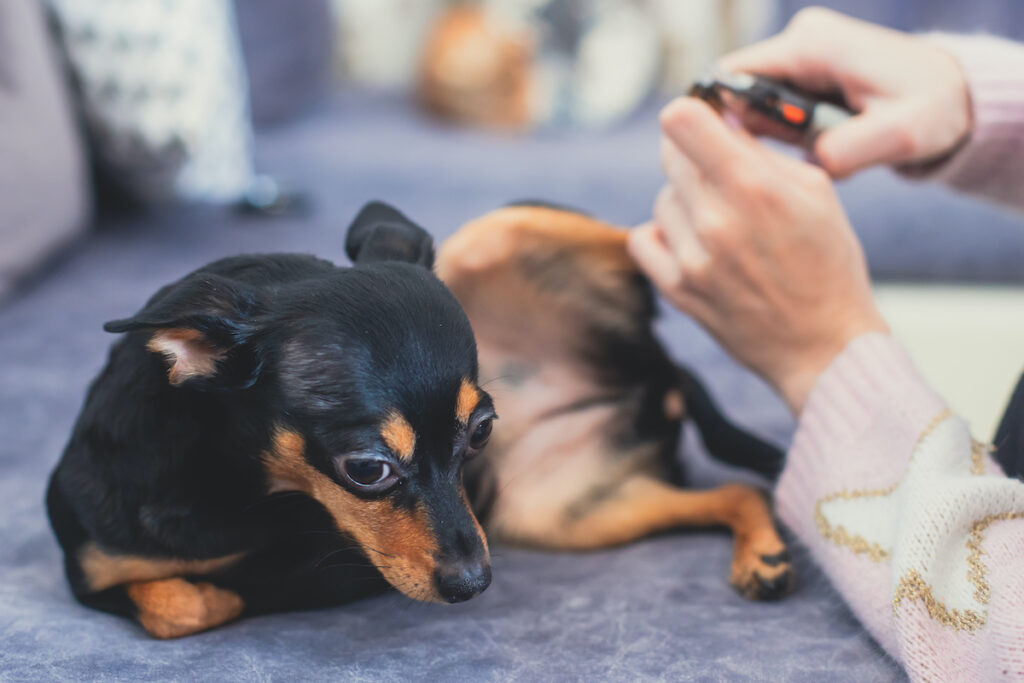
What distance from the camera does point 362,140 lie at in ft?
8.23

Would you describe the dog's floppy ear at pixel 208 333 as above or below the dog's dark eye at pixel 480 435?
above

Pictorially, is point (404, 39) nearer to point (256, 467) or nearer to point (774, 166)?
point (774, 166)

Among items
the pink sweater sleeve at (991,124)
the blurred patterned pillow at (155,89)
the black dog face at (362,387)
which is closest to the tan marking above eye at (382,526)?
the black dog face at (362,387)

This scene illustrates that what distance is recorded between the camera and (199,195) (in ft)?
5.95

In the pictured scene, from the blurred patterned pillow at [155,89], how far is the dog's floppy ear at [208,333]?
3.26 feet

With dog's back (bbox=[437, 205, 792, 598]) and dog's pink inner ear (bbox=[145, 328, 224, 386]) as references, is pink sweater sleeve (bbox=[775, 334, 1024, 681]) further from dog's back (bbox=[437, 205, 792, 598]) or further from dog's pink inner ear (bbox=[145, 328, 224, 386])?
dog's pink inner ear (bbox=[145, 328, 224, 386])

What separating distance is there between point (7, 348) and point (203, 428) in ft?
2.36

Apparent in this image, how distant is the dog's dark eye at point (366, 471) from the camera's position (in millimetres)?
755

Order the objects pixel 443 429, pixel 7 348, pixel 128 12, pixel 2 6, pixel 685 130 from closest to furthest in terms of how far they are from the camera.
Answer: pixel 443 429 < pixel 685 130 < pixel 7 348 < pixel 2 6 < pixel 128 12

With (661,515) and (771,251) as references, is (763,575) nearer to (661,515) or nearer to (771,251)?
(661,515)

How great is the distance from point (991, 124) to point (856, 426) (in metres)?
0.46

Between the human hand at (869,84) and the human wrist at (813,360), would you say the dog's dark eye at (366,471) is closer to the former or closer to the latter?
the human wrist at (813,360)

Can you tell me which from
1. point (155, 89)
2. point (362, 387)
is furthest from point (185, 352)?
point (155, 89)

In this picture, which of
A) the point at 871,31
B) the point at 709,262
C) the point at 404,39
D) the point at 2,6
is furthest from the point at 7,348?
the point at 404,39
